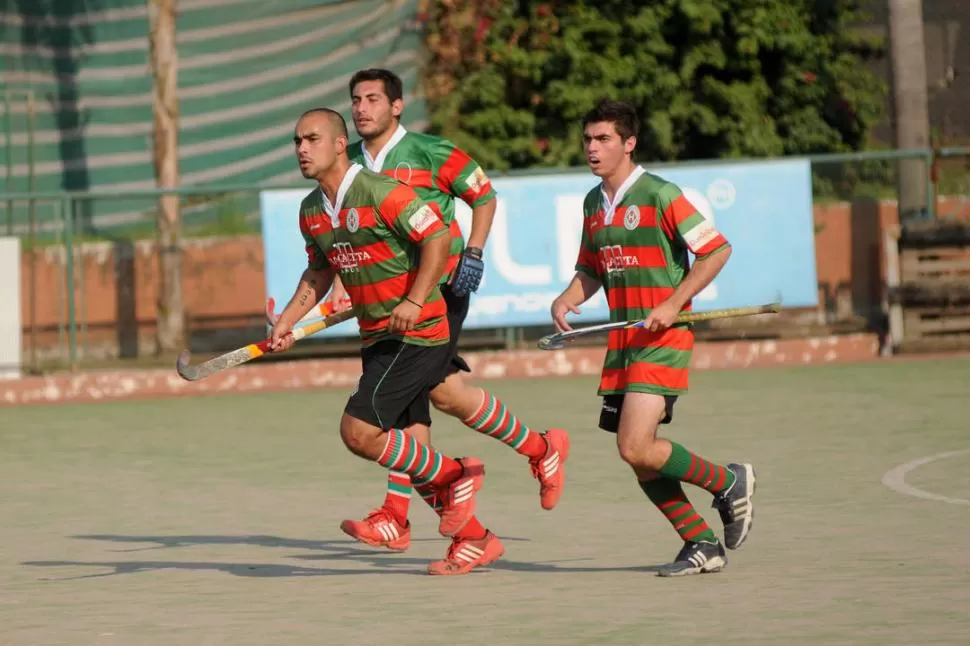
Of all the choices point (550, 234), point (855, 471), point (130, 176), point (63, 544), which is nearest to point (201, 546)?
point (63, 544)

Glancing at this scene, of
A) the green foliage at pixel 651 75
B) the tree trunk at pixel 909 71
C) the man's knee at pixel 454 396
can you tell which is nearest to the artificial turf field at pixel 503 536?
the man's knee at pixel 454 396

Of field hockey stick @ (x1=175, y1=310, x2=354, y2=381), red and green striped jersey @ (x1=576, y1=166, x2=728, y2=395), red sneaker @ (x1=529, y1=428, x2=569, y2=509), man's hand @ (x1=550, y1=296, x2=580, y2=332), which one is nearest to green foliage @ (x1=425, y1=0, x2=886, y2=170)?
red sneaker @ (x1=529, y1=428, x2=569, y2=509)

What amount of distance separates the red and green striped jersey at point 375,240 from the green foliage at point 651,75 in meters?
13.9

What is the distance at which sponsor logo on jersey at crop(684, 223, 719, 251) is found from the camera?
777 centimetres

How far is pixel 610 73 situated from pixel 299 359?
233 inches

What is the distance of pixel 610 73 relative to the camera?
72.4 ft

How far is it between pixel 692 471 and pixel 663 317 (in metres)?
0.67

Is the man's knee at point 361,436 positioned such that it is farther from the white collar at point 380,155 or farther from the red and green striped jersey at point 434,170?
the white collar at point 380,155

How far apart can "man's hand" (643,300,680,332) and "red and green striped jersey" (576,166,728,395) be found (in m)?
0.18

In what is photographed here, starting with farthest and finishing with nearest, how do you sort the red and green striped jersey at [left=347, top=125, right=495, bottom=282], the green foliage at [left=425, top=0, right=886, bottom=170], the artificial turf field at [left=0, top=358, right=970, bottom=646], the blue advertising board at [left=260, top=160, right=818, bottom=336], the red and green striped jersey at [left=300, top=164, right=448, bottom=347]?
the green foliage at [left=425, top=0, right=886, bottom=170] → the blue advertising board at [left=260, top=160, right=818, bottom=336] → the red and green striped jersey at [left=347, top=125, right=495, bottom=282] → the red and green striped jersey at [left=300, top=164, right=448, bottom=347] → the artificial turf field at [left=0, top=358, right=970, bottom=646]

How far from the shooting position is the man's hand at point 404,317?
7.88 metres

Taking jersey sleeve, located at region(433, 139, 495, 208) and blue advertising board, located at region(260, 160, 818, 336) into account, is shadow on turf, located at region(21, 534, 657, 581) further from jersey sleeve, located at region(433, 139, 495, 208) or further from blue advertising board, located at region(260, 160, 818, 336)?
blue advertising board, located at region(260, 160, 818, 336)

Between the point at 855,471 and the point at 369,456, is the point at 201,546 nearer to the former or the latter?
the point at 369,456

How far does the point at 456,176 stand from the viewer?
934 cm
